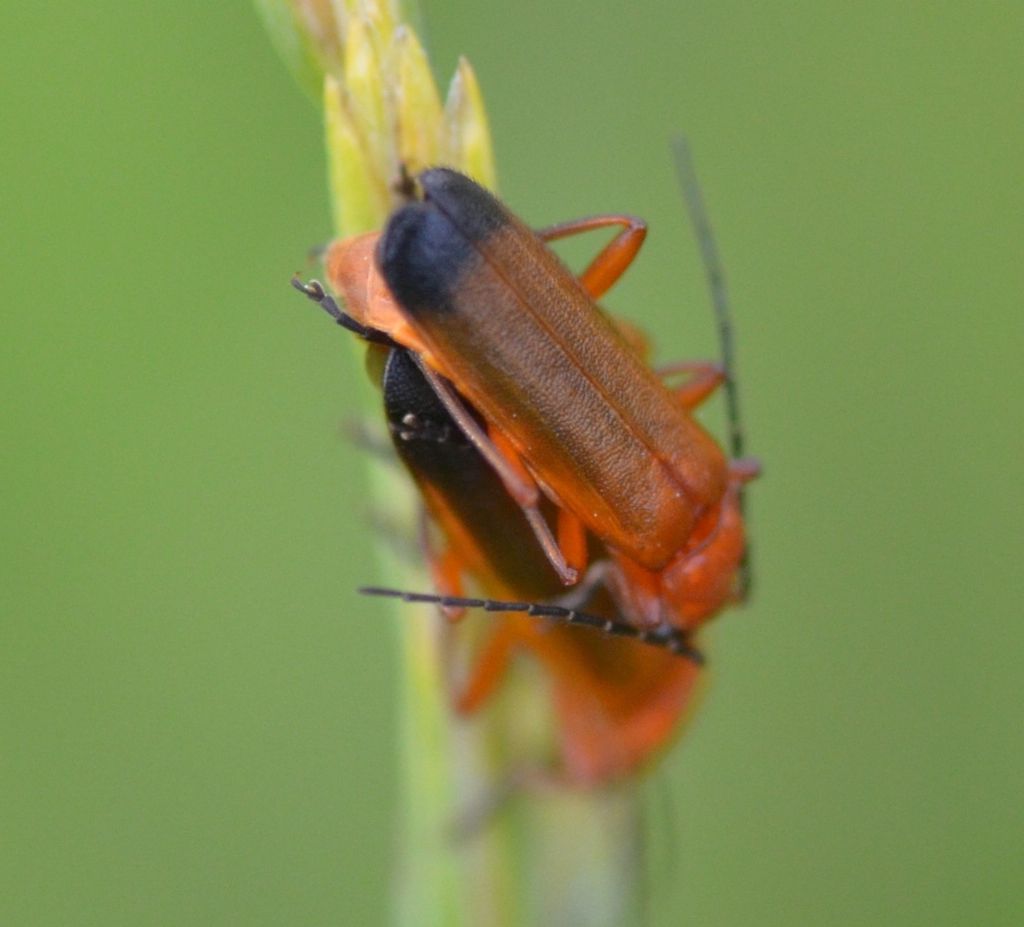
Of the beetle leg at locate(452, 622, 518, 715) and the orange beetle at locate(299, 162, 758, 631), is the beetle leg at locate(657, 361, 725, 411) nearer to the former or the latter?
the orange beetle at locate(299, 162, 758, 631)

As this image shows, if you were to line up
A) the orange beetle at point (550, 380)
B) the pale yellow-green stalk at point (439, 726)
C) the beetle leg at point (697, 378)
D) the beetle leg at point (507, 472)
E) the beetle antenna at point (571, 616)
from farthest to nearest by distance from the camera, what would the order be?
the beetle leg at point (697, 378), the beetle antenna at point (571, 616), the beetle leg at point (507, 472), the orange beetle at point (550, 380), the pale yellow-green stalk at point (439, 726)

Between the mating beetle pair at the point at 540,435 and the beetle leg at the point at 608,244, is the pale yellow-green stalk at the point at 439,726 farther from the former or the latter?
the beetle leg at the point at 608,244

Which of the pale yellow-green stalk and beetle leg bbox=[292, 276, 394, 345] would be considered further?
beetle leg bbox=[292, 276, 394, 345]

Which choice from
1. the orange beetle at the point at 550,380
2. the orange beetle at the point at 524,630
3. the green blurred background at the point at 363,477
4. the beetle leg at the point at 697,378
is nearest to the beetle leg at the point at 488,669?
the orange beetle at the point at 524,630

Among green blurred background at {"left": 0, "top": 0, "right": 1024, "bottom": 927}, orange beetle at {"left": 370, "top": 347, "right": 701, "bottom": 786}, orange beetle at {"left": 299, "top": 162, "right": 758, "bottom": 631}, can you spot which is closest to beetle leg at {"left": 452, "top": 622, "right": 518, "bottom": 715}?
orange beetle at {"left": 370, "top": 347, "right": 701, "bottom": 786}

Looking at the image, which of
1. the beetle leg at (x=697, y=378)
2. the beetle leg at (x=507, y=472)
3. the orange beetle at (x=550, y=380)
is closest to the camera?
the orange beetle at (x=550, y=380)

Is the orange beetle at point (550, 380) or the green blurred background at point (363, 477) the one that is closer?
the orange beetle at point (550, 380)

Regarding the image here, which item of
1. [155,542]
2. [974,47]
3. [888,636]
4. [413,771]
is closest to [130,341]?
[155,542]
